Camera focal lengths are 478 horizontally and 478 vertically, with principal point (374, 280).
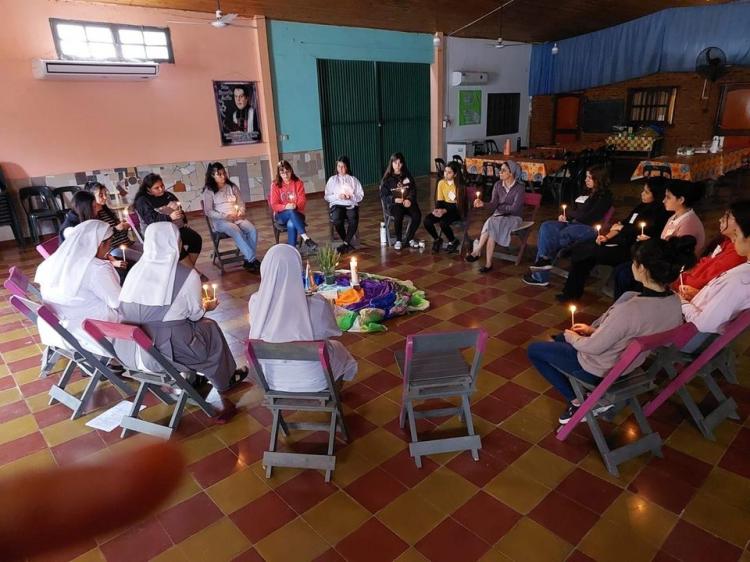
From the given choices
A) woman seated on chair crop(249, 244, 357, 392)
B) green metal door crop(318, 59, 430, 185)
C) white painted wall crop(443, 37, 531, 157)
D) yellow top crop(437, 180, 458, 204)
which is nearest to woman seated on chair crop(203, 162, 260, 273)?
yellow top crop(437, 180, 458, 204)

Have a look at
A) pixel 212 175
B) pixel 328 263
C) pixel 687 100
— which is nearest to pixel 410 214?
pixel 328 263

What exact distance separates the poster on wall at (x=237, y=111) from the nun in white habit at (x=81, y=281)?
6.07 metres

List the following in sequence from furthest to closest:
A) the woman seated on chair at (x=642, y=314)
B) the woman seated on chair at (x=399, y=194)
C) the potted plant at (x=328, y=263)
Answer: the woman seated on chair at (x=399, y=194) → the potted plant at (x=328, y=263) → the woman seated on chair at (x=642, y=314)

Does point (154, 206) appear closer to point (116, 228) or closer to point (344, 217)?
point (116, 228)

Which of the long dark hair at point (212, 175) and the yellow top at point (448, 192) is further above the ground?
the long dark hair at point (212, 175)

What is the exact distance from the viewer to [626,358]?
2082 millimetres

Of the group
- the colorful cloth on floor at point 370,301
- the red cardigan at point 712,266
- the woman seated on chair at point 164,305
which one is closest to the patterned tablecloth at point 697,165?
the red cardigan at point 712,266

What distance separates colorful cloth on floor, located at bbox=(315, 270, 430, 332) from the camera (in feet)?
13.0

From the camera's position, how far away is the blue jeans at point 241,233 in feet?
18.0

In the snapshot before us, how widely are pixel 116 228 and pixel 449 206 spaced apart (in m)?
3.60

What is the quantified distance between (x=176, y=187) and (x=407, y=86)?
5.91 meters

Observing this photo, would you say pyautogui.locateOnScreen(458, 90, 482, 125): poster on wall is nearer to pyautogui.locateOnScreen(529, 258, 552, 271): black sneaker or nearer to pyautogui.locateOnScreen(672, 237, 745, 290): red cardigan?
pyautogui.locateOnScreen(529, 258, 552, 271): black sneaker

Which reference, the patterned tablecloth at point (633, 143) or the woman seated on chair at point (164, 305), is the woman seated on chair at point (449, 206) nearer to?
the woman seated on chair at point (164, 305)

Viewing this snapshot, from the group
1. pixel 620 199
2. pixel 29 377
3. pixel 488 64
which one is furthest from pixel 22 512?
pixel 488 64
